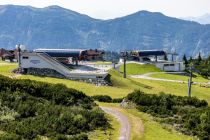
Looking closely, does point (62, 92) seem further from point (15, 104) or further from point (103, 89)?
point (103, 89)

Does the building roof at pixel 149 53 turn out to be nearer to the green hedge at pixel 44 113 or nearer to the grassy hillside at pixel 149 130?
the green hedge at pixel 44 113

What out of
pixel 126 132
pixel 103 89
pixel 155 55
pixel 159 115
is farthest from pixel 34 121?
pixel 155 55

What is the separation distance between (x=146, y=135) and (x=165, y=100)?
49.2 feet

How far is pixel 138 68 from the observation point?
500 ft

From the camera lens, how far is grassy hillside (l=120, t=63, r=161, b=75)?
144 meters

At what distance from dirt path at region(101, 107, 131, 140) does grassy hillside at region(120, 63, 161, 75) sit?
3564 inches

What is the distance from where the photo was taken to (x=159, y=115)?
47156mm

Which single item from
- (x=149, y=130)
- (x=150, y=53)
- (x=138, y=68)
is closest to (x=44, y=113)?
(x=149, y=130)

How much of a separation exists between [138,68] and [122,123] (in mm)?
111239

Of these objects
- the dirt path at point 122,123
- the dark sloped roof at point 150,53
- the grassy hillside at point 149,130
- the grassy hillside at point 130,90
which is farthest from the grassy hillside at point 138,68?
the grassy hillside at point 149,130

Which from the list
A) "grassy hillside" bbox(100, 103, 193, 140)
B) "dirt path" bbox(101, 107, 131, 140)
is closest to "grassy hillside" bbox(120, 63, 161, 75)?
"dirt path" bbox(101, 107, 131, 140)

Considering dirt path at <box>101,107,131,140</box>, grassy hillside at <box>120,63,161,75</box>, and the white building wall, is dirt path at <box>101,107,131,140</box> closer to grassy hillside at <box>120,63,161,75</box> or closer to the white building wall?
the white building wall

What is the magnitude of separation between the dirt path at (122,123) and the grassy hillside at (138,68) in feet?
297

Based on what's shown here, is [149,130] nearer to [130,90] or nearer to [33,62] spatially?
[130,90]
